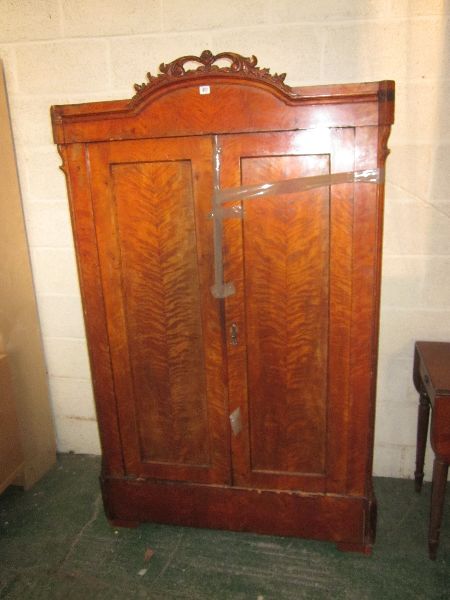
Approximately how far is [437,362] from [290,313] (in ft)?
2.11

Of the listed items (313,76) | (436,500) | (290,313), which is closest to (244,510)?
(436,500)

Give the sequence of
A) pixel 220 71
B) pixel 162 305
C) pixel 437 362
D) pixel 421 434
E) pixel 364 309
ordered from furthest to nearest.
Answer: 1. pixel 421 434
2. pixel 437 362
3. pixel 162 305
4. pixel 364 309
5. pixel 220 71

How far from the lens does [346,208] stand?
136 cm

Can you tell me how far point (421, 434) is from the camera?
6.26 feet

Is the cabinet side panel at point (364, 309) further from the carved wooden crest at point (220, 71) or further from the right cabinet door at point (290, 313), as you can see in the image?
the carved wooden crest at point (220, 71)

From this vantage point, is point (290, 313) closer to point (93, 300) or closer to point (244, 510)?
point (93, 300)

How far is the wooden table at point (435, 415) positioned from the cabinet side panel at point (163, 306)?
80 centimetres

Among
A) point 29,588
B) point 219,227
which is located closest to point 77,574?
point 29,588

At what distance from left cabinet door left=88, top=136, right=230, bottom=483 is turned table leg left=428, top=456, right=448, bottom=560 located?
0.75 meters

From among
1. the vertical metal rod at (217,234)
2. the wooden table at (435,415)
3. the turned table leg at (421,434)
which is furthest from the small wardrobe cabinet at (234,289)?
the turned table leg at (421,434)

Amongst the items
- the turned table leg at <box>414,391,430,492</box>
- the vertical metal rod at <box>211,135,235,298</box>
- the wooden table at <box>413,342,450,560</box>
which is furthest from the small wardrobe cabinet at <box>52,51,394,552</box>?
the turned table leg at <box>414,391,430,492</box>

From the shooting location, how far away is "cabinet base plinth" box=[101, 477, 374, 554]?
163 centimetres

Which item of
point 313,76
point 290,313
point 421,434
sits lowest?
point 421,434

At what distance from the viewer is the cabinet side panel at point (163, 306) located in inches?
57.3
